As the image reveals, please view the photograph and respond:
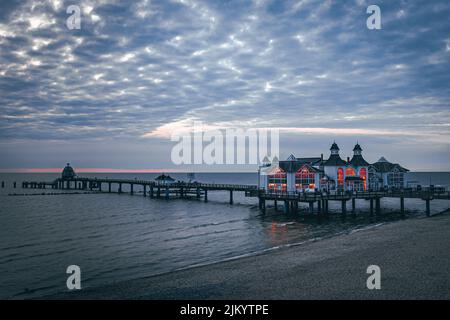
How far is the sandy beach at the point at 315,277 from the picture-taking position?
14.7 metres

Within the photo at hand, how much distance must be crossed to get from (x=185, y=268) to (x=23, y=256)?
1320 cm

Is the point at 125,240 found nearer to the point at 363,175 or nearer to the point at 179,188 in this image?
the point at 363,175

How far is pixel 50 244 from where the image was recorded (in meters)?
30.3

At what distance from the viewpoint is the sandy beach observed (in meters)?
14.7

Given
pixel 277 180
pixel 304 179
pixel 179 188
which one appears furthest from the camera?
pixel 179 188

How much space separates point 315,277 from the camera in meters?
17.1

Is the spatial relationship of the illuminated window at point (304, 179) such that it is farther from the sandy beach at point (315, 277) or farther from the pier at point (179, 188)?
the sandy beach at point (315, 277)

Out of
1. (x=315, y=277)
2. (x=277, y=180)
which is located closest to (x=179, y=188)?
(x=277, y=180)

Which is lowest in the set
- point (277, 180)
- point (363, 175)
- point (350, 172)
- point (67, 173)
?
point (277, 180)

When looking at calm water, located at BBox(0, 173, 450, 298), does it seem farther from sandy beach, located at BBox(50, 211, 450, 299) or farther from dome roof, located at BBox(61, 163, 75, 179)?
dome roof, located at BBox(61, 163, 75, 179)

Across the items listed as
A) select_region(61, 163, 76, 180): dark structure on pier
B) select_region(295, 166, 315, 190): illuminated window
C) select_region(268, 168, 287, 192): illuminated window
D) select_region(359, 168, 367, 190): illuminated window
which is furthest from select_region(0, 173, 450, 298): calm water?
select_region(61, 163, 76, 180): dark structure on pier

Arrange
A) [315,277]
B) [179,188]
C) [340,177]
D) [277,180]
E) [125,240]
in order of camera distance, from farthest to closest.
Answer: [179,188] → [340,177] → [277,180] → [125,240] → [315,277]

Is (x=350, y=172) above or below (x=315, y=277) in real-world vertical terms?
above
